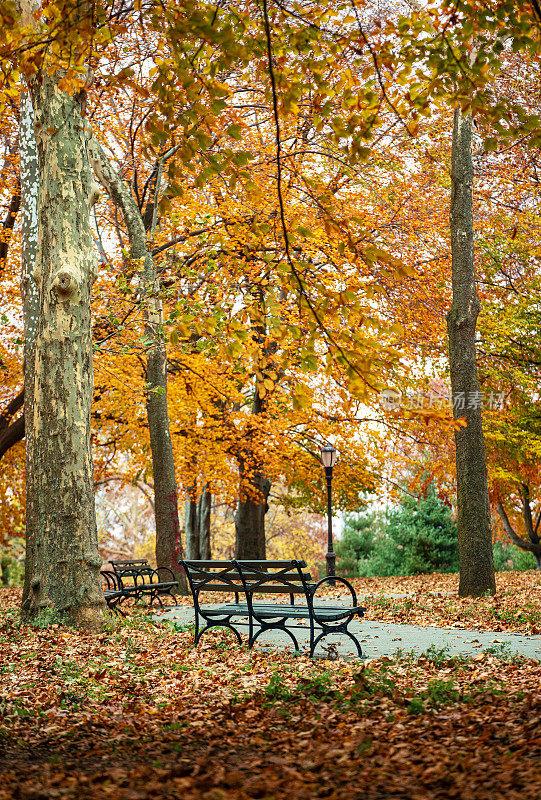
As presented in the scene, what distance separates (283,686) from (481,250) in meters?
14.7

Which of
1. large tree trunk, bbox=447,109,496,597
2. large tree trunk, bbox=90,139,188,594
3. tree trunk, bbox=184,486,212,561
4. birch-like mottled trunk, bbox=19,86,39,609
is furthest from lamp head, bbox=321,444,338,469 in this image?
birch-like mottled trunk, bbox=19,86,39,609

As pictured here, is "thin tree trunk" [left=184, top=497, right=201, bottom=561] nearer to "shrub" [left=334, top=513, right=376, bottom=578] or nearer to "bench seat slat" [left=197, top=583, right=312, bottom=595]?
"shrub" [left=334, top=513, right=376, bottom=578]

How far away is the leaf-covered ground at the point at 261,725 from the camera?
10.9ft

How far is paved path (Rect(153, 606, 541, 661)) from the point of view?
704 centimetres

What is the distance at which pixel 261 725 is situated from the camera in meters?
4.56

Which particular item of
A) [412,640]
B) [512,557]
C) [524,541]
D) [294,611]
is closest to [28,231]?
[294,611]

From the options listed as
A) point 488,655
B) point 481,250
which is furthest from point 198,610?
point 481,250

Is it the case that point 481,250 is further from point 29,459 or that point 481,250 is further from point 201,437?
point 29,459

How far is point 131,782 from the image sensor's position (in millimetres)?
3375

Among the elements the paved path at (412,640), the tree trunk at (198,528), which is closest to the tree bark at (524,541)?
the tree trunk at (198,528)

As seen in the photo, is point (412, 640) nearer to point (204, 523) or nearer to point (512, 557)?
point (204, 523)

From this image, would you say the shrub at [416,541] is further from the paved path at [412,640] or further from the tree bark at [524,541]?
the paved path at [412,640]

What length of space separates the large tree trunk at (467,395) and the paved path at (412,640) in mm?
2121

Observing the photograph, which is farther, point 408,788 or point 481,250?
point 481,250
